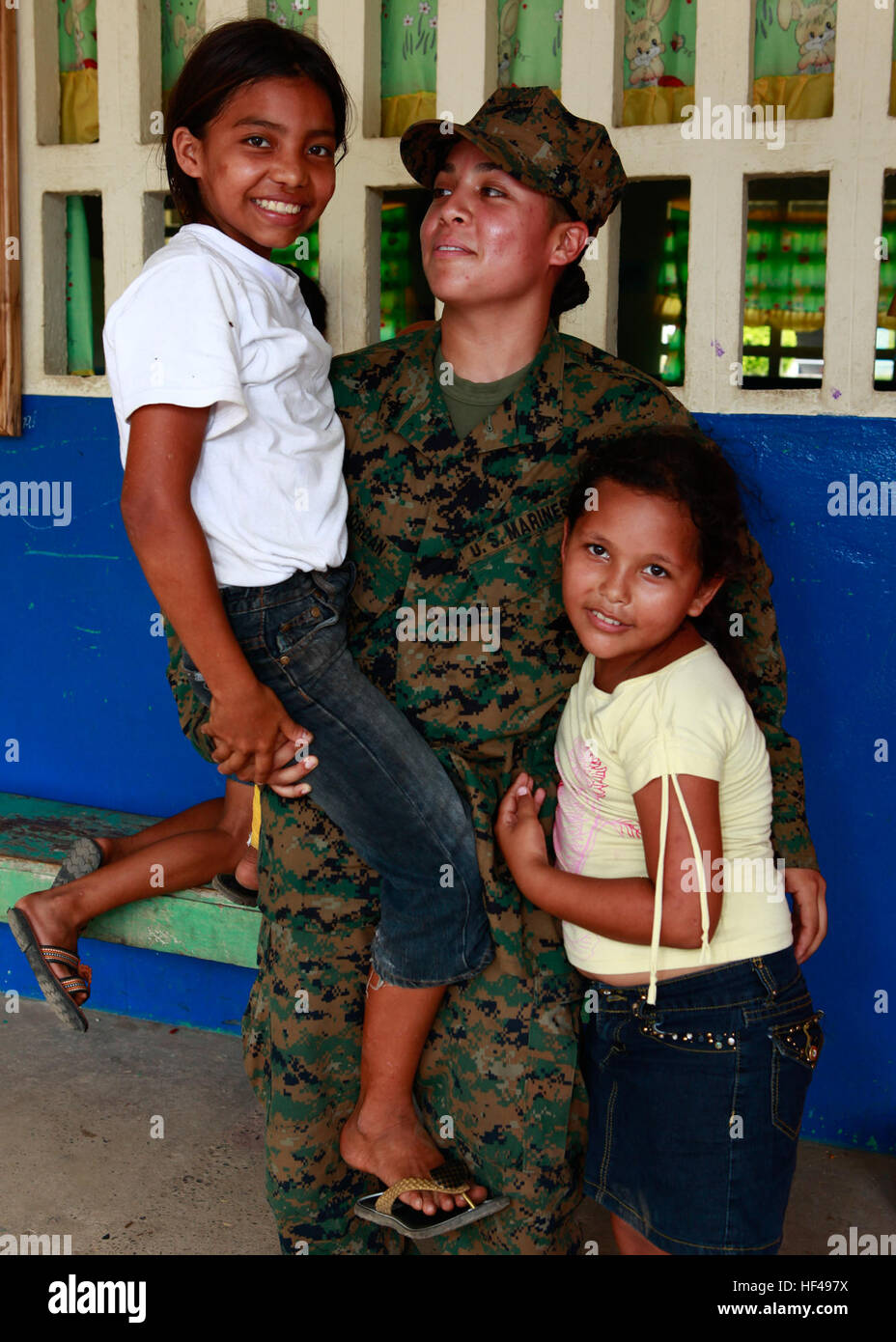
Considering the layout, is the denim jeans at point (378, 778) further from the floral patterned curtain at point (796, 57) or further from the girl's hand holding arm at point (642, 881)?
the floral patterned curtain at point (796, 57)

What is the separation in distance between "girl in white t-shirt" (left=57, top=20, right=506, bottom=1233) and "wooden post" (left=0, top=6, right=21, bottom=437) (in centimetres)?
142

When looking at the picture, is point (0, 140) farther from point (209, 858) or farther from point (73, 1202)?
point (73, 1202)

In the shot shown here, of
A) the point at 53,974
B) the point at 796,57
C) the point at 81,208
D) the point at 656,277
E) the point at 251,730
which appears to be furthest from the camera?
the point at 656,277

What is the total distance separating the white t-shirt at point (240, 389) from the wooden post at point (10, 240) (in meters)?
1.57

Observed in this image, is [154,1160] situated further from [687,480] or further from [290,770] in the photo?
[687,480]

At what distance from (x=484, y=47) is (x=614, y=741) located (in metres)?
1.74

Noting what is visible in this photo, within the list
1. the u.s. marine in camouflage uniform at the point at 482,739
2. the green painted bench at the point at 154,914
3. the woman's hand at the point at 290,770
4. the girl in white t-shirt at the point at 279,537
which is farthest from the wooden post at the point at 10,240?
the woman's hand at the point at 290,770

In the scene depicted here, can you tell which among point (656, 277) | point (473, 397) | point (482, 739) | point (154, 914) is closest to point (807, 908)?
point (482, 739)

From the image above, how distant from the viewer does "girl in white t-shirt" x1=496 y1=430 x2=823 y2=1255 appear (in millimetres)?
2000

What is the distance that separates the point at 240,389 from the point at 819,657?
58.6 inches

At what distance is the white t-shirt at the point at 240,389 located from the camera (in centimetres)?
196


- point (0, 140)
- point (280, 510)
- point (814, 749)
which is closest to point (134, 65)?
point (0, 140)

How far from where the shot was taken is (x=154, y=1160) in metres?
3.06

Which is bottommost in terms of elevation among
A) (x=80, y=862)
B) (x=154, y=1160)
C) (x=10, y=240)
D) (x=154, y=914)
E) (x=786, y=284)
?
(x=154, y=1160)
